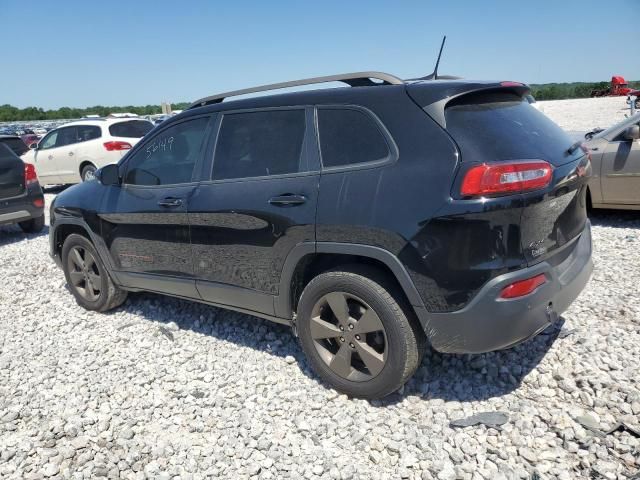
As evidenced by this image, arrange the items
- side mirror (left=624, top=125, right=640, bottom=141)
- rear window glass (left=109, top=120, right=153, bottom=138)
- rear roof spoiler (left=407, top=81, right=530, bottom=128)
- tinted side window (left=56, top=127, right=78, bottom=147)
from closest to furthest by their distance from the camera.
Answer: rear roof spoiler (left=407, top=81, right=530, bottom=128) → side mirror (left=624, top=125, right=640, bottom=141) → rear window glass (left=109, top=120, right=153, bottom=138) → tinted side window (left=56, top=127, right=78, bottom=147)

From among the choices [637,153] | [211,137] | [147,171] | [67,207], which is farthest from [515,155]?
[637,153]

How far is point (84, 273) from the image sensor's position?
15.7ft

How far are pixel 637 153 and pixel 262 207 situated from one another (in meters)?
5.19

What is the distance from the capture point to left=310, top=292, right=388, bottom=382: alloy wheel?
290cm

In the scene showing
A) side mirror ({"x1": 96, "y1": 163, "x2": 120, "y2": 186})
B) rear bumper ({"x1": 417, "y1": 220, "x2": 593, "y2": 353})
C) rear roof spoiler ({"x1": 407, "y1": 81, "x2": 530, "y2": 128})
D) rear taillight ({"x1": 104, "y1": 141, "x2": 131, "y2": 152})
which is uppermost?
rear roof spoiler ({"x1": 407, "y1": 81, "x2": 530, "y2": 128})

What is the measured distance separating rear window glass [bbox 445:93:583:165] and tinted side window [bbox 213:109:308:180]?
956 mm

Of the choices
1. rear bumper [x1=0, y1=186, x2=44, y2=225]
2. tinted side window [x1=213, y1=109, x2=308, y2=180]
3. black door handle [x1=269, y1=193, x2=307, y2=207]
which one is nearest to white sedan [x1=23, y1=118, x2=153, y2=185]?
rear bumper [x1=0, y1=186, x2=44, y2=225]

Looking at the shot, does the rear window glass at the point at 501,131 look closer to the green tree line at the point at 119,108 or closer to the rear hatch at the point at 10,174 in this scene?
the rear hatch at the point at 10,174

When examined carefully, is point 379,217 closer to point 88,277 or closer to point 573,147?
point 573,147

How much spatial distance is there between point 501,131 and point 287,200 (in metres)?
1.25

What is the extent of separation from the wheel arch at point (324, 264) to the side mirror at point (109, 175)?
6.18 ft

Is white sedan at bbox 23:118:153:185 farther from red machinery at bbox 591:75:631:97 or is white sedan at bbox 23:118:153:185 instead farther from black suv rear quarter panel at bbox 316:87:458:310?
red machinery at bbox 591:75:631:97

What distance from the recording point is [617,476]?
2.35m

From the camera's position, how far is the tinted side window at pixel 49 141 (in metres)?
13.2
